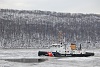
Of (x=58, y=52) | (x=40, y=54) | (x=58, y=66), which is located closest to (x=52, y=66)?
(x=58, y=66)

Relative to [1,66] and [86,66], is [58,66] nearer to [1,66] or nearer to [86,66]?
[86,66]

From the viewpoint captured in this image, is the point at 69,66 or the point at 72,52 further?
the point at 72,52

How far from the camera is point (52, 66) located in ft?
182

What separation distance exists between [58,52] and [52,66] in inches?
1245

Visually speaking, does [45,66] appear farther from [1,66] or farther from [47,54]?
[47,54]

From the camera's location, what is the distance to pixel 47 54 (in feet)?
300

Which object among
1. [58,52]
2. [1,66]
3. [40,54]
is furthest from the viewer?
[40,54]

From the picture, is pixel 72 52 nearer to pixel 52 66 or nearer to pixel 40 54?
pixel 40 54

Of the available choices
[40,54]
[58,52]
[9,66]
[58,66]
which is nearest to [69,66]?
[58,66]

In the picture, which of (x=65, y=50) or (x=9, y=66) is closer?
(x=9, y=66)

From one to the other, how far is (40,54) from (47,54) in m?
2.81

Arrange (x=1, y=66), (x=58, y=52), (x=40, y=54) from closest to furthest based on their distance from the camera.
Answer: (x=1, y=66), (x=58, y=52), (x=40, y=54)

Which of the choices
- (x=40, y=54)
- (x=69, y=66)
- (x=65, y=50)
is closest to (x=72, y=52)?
(x=65, y=50)

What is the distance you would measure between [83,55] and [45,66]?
3436 centimetres
